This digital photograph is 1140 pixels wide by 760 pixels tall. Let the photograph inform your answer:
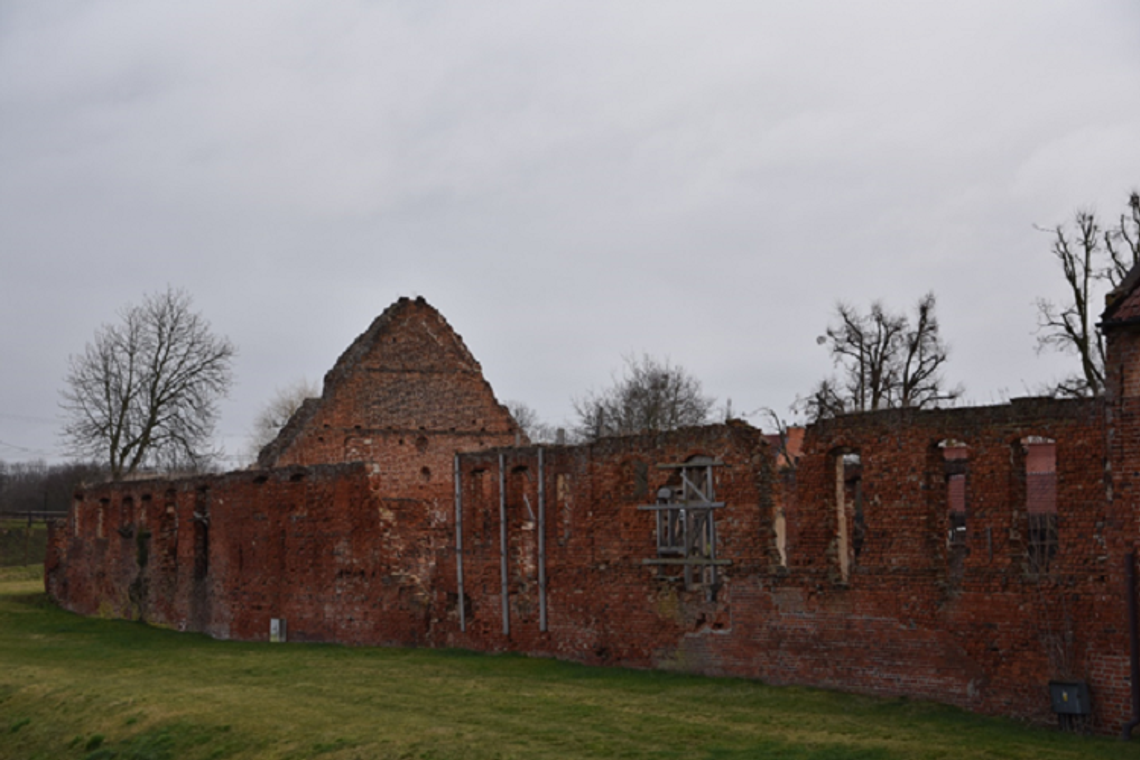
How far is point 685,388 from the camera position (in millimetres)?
51594

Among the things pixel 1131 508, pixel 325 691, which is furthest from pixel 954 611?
pixel 325 691

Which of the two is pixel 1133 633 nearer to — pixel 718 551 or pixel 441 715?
pixel 718 551

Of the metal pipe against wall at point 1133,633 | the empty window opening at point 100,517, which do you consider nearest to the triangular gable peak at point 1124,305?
the metal pipe against wall at point 1133,633

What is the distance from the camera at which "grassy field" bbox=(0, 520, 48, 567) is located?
50625mm

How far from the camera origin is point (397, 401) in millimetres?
30859

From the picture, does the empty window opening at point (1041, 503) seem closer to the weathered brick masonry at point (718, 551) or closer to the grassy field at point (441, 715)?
the weathered brick masonry at point (718, 551)

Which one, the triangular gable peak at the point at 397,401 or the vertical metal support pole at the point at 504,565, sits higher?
the triangular gable peak at the point at 397,401

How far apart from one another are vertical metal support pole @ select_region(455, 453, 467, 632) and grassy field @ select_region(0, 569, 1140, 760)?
75 centimetres

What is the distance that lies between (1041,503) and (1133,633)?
18856 mm

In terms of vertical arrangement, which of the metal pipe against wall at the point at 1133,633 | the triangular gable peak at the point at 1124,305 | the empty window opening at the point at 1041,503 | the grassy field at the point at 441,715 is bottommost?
the grassy field at the point at 441,715

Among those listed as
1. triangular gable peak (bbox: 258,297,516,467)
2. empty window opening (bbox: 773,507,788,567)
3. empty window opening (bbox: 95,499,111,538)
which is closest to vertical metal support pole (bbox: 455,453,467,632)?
empty window opening (bbox: 773,507,788,567)

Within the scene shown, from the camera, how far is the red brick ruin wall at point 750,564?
542 inches

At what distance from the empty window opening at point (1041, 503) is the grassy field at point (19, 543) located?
35.3 metres

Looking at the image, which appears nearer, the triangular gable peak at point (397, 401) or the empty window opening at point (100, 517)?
the triangular gable peak at point (397, 401)
